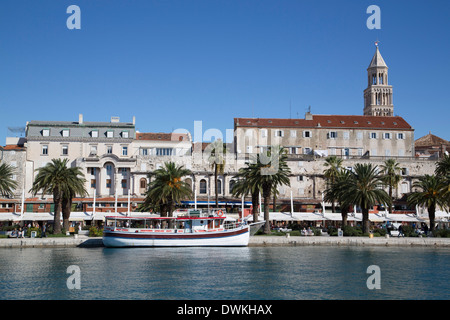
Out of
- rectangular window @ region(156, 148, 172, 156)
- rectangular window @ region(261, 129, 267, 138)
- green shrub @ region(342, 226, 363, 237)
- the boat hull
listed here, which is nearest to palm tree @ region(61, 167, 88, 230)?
the boat hull

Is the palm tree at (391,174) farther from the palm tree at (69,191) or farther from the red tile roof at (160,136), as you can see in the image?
the palm tree at (69,191)

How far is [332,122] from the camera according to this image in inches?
3735

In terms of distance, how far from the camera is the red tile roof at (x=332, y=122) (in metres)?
92.3

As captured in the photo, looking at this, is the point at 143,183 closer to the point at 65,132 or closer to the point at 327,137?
the point at 65,132


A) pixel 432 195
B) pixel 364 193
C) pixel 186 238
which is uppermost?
pixel 364 193

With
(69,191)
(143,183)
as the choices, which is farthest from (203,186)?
(69,191)

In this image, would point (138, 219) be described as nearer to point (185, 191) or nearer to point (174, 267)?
point (185, 191)

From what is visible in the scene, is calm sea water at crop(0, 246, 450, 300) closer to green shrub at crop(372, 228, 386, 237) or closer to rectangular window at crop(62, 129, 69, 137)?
green shrub at crop(372, 228, 386, 237)

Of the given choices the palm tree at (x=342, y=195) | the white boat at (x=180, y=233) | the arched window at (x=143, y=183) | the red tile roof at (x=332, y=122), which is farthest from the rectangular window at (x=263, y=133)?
the white boat at (x=180, y=233)

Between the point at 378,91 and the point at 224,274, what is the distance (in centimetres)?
9981

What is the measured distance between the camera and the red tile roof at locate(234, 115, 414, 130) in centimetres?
9232

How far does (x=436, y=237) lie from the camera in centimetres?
5925
